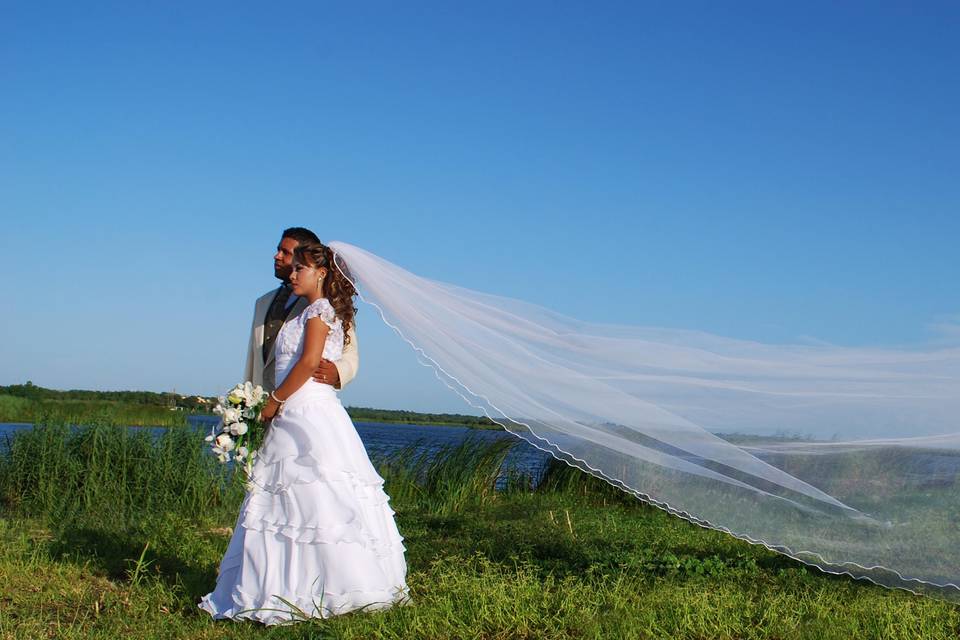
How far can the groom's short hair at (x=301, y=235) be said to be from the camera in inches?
197

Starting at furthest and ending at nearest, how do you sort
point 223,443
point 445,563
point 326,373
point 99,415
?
point 99,415
point 445,563
point 326,373
point 223,443

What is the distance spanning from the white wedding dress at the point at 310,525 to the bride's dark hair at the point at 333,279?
10cm

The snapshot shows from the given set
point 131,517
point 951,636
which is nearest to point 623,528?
point 951,636

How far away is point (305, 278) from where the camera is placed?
195 inches

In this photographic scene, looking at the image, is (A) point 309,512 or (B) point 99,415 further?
(B) point 99,415

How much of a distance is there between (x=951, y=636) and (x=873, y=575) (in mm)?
605

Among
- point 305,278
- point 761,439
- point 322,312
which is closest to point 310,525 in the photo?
point 322,312

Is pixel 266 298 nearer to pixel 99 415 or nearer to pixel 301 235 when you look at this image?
pixel 301 235

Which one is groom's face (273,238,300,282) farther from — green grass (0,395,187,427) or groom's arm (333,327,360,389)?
green grass (0,395,187,427)

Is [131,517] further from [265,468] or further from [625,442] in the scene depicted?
[625,442]

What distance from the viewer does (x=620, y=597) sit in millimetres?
4906

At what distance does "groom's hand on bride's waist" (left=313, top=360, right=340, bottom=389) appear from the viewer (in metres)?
4.90

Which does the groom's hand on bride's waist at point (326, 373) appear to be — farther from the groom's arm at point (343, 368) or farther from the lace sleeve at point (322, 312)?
the lace sleeve at point (322, 312)

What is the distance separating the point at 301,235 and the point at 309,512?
4.94ft
